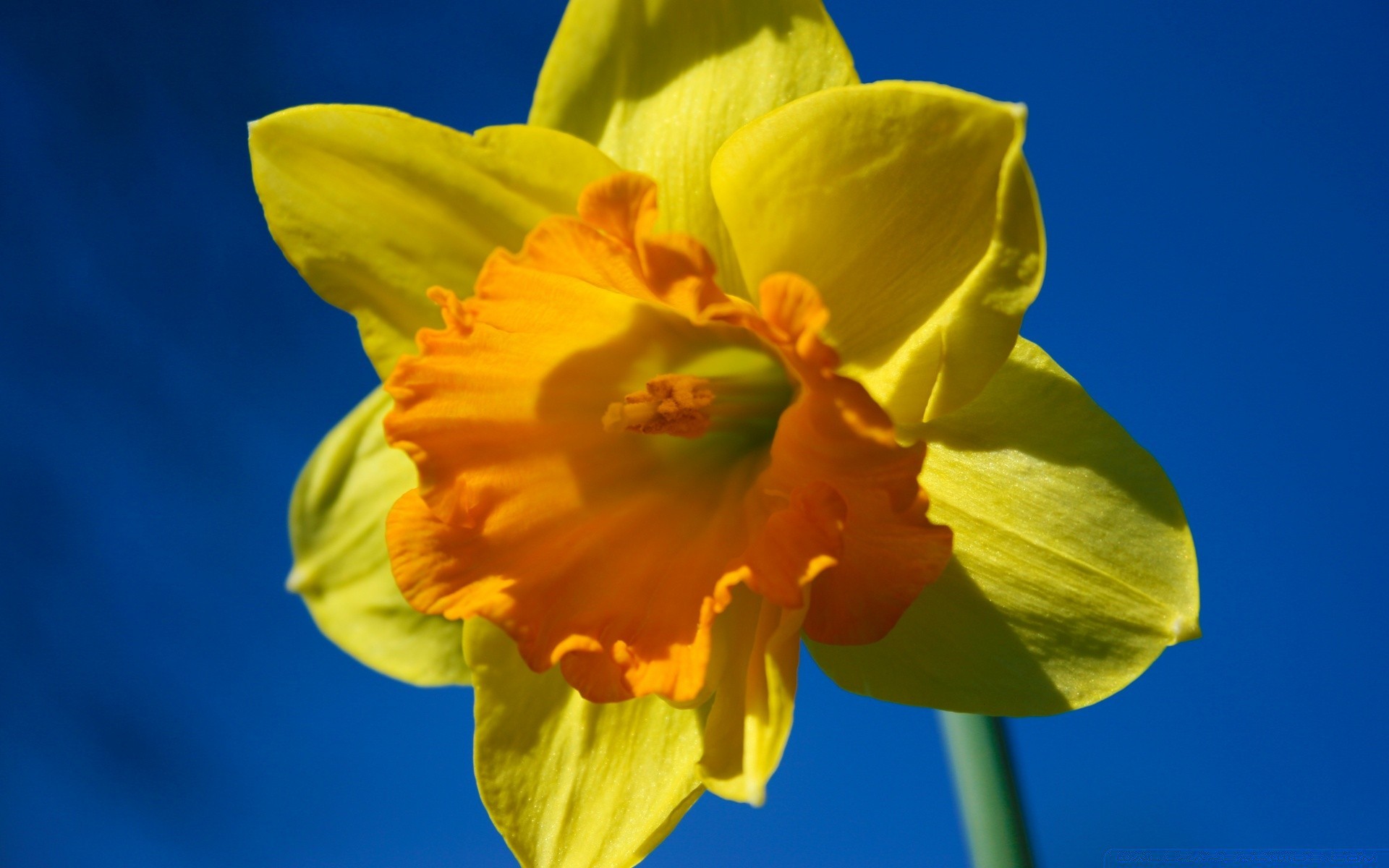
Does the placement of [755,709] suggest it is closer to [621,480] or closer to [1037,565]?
[1037,565]

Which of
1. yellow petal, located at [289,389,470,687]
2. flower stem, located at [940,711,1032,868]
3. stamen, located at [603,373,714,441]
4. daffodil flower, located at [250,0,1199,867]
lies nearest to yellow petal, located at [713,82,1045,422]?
daffodil flower, located at [250,0,1199,867]

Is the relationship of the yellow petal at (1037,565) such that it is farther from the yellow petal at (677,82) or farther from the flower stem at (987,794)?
the yellow petal at (677,82)

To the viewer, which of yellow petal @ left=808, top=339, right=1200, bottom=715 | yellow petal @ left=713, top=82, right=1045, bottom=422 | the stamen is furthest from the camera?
the stamen

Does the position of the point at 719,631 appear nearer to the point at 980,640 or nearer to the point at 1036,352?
the point at 980,640

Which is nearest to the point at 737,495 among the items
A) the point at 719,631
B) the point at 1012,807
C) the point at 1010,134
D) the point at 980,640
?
the point at 719,631

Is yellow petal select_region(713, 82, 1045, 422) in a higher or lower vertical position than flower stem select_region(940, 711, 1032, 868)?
higher

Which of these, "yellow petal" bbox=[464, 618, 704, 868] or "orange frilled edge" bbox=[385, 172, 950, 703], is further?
"yellow petal" bbox=[464, 618, 704, 868]

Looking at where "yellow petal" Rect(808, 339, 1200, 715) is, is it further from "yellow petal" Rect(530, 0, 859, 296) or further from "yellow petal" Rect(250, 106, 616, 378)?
"yellow petal" Rect(250, 106, 616, 378)

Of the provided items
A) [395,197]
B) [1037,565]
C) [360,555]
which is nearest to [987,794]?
[1037,565]
